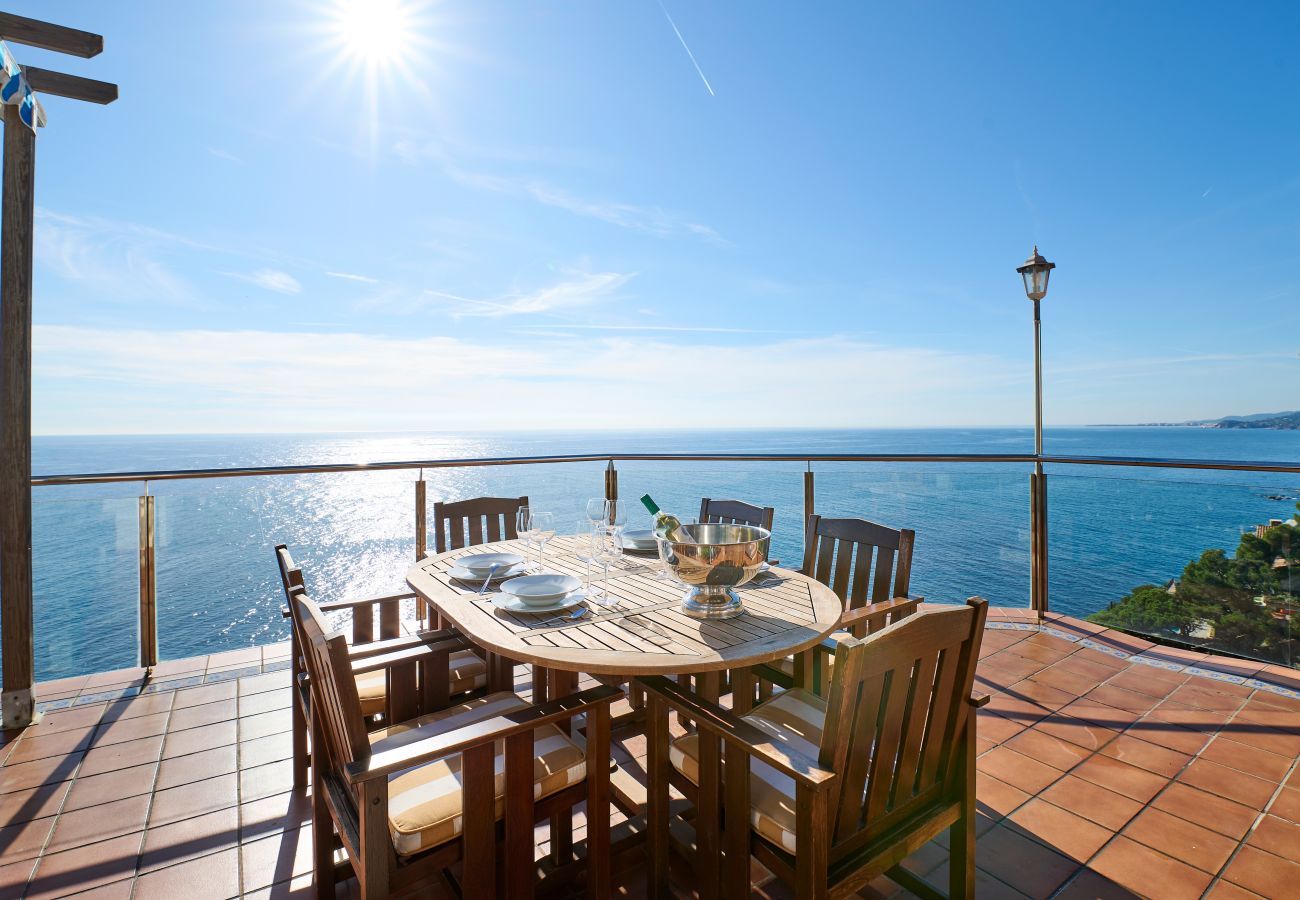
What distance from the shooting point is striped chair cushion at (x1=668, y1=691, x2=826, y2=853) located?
116cm

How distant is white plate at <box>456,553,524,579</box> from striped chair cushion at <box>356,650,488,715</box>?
11.9 inches

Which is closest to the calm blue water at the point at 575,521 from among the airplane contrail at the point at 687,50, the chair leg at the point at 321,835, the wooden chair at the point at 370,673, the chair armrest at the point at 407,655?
the wooden chair at the point at 370,673

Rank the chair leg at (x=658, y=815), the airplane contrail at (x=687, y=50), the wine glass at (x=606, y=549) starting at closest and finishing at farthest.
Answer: the chair leg at (x=658, y=815)
the wine glass at (x=606, y=549)
the airplane contrail at (x=687, y=50)

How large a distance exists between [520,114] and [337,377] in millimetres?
36299

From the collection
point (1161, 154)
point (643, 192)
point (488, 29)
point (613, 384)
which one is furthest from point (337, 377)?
point (1161, 154)

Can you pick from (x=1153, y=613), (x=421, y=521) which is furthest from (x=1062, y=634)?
(x=421, y=521)

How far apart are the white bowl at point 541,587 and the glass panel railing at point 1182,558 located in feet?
11.3

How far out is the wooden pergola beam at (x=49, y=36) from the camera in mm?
2396

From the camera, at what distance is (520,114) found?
616 centimetres

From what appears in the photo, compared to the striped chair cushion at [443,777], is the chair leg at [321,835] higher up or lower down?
lower down

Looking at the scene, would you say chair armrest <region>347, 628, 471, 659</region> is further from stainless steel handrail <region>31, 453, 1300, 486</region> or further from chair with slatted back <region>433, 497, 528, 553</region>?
stainless steel handrail <region>31, 453, 1300, 486</region>

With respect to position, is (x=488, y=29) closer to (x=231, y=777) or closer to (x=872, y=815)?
(x=231, y=777)

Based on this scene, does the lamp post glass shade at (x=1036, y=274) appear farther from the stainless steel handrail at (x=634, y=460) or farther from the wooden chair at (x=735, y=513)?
the wooden chair at (x=735, y=513)

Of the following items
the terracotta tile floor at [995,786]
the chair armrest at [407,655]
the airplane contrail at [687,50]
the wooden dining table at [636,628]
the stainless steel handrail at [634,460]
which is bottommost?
the terracotta tile floor at [995,786]
